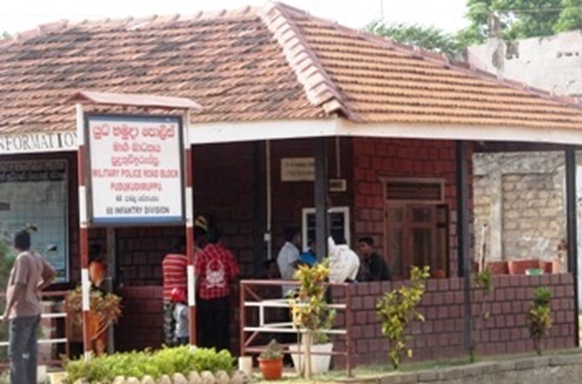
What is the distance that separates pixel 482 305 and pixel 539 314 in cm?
83

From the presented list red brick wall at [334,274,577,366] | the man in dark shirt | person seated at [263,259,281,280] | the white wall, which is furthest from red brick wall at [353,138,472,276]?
the white wall

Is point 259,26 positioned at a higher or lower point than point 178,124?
higher

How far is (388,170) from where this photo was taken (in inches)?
835

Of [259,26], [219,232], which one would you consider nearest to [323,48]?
[259,26]

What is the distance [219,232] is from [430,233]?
10.4ft

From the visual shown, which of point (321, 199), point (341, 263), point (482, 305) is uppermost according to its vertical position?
point (321, 199)

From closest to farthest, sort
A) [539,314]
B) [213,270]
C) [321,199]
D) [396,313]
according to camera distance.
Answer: [321,199] → [396,313] → [213,270] → [539,314]

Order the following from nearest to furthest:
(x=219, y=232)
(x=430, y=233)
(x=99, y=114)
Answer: (x=99, y=114), (x=219, y=232), (x=430, y=233)

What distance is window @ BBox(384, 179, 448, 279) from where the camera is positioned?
21.4m

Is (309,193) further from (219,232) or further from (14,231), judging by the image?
(14,231)

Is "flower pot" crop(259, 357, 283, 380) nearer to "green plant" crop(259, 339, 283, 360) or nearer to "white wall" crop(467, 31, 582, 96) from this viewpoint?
"green plant" crop(259, 339, 283, 360)

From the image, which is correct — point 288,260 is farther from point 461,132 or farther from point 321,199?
point 461,132

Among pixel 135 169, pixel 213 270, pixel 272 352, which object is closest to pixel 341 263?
pixel 272 352

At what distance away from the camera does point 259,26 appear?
21547 mm
